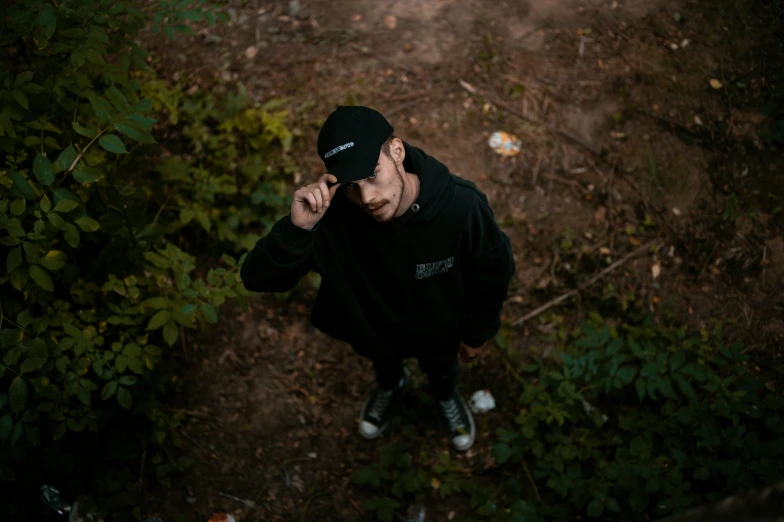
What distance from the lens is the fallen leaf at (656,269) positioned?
13.5ft

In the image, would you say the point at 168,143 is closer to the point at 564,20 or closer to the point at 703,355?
the point at 564,20

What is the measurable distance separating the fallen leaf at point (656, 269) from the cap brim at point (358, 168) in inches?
112

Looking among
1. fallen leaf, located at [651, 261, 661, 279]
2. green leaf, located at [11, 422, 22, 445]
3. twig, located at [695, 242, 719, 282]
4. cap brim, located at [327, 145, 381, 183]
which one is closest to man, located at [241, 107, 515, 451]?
cap brim, located at [327, 145, 381, 183]

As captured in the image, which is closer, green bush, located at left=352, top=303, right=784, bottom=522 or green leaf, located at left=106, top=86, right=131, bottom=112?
green leaf, located at left=106, top=86, right=131, bottom=112

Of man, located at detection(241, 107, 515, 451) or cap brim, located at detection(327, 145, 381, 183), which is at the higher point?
cap brim, located at detection(327, 145, 381, 183)

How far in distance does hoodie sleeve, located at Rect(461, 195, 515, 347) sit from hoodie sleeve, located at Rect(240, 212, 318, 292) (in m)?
0.69

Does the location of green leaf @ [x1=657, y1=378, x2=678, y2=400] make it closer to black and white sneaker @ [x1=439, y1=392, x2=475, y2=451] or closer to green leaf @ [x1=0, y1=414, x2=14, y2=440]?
black and white sneaker @ [x1=439, y1=392, x2=475, y2=451]

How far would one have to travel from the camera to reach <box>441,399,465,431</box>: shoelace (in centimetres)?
360

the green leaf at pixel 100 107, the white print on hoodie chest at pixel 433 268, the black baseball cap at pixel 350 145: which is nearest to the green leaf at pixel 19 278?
the green leaf at pixel 100 107

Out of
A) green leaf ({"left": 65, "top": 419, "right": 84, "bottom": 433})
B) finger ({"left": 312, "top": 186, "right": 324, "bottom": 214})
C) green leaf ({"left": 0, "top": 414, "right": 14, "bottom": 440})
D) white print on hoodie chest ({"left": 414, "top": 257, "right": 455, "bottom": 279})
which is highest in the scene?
finger ({"left": 312, "top": 186, "right": 324, "bottom": 214})

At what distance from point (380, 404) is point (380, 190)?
1913 millimetres

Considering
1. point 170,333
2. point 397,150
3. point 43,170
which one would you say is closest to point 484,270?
point 397,150

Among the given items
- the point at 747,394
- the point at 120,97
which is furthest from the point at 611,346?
the point at 120,97

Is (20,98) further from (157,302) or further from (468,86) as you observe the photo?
(468,86)
